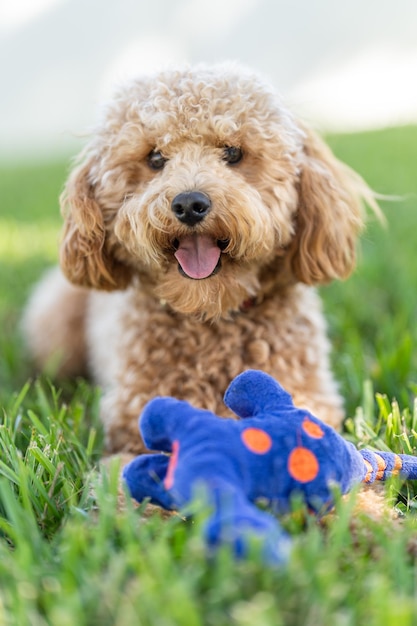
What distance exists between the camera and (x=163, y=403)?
1632 millimetres

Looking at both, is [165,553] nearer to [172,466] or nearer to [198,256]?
[172,466]

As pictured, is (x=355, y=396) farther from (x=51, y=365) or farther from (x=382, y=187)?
(x=382, y=187)

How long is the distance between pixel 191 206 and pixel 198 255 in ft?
0.63

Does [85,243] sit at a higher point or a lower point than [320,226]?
lower

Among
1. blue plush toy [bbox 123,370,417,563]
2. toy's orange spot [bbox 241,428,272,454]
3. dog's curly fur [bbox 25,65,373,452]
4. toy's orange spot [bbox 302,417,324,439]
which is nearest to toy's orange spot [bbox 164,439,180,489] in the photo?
blue plush toy [bbox 123,370,417,563]

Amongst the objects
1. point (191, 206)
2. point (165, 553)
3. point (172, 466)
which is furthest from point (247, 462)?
point (191, 206)

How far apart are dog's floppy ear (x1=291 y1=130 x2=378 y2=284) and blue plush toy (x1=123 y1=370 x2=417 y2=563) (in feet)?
2.82

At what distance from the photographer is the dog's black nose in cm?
216

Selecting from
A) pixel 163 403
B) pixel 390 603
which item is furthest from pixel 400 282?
pixel 390 603

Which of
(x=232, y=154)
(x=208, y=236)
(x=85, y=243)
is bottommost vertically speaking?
(x=85, y=243)

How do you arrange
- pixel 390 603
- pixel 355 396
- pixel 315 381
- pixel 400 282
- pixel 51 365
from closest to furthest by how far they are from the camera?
1. pixel 390 603
2. pixel 315 381
3. pixel 355 396
4. pixel 51 365
5. pixel 400 282

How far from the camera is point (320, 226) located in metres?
2.52

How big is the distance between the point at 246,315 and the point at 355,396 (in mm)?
545

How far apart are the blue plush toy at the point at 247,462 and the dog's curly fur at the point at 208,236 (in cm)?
69
